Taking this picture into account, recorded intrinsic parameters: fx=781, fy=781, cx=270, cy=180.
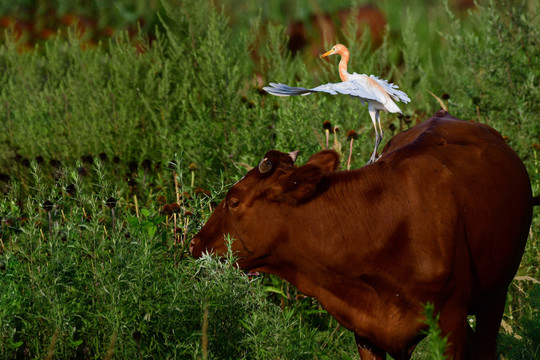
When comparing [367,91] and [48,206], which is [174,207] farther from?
[367,91]

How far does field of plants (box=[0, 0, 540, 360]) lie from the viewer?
3.51 metres

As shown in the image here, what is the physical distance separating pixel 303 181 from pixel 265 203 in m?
0.19

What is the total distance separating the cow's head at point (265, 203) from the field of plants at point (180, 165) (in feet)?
0.38

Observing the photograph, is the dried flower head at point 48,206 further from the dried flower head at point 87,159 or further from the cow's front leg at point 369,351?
the dried flower head at point 87,159

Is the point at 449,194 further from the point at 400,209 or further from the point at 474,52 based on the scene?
the point at 474,52

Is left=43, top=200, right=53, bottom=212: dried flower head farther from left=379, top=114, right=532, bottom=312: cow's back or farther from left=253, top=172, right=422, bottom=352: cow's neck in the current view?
left=379, top=114, right=532, bottom=312: cow's back

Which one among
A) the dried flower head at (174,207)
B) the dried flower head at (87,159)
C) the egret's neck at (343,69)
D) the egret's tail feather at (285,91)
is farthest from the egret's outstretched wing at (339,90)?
the dried flower head at (87,159)

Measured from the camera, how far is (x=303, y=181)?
10.2 feet

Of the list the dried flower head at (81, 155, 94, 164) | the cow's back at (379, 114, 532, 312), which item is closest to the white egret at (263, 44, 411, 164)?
the cow's back at (379, 114, 532, 312)

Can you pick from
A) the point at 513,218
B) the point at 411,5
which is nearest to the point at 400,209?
the point at 513,218

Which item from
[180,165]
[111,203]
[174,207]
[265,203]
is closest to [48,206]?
[111,203]

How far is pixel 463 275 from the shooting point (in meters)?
3.06

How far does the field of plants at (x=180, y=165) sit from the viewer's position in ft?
11.5

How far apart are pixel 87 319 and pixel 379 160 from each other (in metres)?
1.55
